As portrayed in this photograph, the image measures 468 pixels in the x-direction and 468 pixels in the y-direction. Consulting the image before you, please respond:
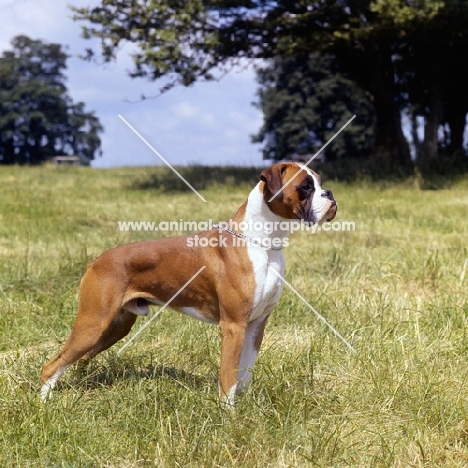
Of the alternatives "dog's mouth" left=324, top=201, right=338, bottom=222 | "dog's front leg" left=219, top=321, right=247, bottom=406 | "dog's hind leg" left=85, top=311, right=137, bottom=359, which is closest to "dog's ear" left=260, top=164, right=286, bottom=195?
"dog's mouth" left=324, top=201, right=338, bottom=222

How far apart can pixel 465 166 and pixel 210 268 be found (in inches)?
582

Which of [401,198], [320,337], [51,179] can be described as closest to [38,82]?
[51,179]

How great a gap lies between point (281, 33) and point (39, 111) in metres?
33.6

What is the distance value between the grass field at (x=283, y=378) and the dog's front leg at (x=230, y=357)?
0.36 ft

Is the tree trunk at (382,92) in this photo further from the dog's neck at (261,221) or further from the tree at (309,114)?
the tree at (309,114)

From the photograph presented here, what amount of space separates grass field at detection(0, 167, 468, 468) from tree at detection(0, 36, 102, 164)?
38.5 meters

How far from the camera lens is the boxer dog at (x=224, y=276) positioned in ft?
13.9

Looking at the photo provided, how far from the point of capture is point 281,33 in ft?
59.9

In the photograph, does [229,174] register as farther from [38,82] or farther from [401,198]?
[38,82]

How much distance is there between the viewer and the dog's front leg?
4270 mm

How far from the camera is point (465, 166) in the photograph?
17.8m

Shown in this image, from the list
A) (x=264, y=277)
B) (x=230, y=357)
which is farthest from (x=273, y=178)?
(x=230, y=357)

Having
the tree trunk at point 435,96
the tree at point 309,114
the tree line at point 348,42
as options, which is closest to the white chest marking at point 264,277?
the tree line at point 348,42

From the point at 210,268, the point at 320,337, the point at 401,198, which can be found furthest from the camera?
the point at 401,198
